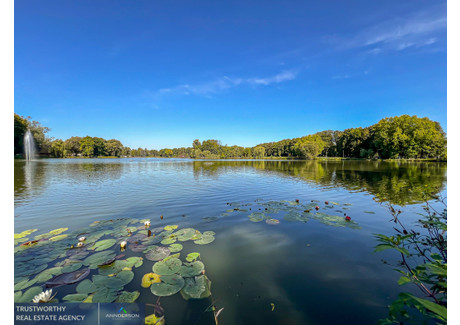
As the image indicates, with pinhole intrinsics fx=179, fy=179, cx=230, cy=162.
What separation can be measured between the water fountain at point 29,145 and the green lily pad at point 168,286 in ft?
287

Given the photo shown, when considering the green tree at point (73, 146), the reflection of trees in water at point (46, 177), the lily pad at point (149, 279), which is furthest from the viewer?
the green tree at point (73, 146)

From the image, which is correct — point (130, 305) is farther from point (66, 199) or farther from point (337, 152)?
point (337, 152)

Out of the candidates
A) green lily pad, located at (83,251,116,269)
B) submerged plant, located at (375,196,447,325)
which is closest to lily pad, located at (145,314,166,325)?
green lily pad, located at (83,251,116,269)

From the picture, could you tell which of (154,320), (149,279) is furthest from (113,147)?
(154,320)

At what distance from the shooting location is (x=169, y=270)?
3.71 metres

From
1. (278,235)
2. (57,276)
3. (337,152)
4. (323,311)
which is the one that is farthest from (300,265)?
(337,152)

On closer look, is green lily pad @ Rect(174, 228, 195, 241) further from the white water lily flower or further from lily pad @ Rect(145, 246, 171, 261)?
the white water lily flower

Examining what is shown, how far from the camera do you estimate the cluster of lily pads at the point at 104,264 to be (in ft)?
10.2

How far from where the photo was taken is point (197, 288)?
3.28 meters

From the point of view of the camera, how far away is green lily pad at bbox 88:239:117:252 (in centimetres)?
460

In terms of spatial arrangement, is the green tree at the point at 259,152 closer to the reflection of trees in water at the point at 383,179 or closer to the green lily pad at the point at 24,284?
the reflection of trees in water at the point at 383,179

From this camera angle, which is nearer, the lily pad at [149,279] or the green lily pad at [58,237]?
the lily pad at [149,279]

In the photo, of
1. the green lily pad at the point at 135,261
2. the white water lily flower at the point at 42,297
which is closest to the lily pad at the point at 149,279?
the green lily pad at the point at 135,261

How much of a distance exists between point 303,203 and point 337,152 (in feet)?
327
